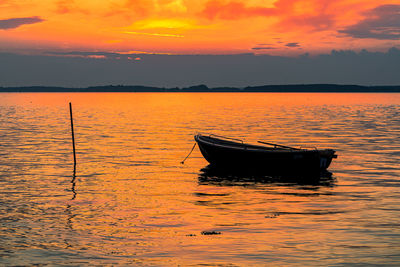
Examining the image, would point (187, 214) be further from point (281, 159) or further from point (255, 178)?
point (281, 159)

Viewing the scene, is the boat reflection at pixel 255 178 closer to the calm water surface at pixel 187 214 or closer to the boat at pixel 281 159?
the calm water surface at pixel 187 214

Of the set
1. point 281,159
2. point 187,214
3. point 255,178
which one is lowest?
point 255,178

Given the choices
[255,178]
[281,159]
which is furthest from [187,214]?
[281,159]

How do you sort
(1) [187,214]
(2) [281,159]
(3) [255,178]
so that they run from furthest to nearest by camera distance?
(2) [281,159]
(3) [255,178]
(1) [187,214]

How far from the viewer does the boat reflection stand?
2977 cm

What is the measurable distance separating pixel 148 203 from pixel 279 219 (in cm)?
647

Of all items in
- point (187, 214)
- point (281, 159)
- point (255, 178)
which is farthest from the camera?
point (281, 159)

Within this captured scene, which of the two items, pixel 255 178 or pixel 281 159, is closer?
pixel 255 178

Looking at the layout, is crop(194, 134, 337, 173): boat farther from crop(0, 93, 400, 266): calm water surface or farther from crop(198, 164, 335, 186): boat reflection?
crop(0, 93, 400, 266): calm water surface

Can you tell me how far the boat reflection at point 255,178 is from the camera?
2977 centimetres

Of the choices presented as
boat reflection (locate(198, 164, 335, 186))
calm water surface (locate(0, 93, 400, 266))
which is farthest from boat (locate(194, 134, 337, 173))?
calm water surface (locate(0, 93, 400, 266))

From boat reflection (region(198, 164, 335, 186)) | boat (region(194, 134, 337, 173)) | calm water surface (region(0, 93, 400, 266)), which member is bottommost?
boat reflection (region(198, 164, 335, 186))

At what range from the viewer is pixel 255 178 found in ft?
103

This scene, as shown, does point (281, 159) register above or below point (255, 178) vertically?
above
